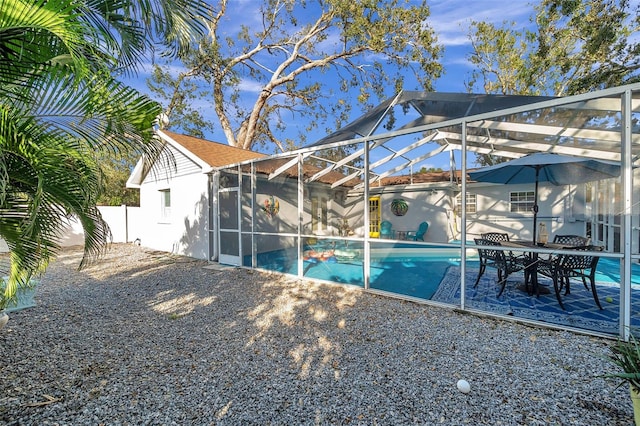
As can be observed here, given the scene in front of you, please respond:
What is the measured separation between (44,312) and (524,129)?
9.25 metres

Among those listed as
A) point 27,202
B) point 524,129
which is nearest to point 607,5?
point 524,129

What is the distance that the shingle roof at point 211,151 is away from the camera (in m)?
10.3

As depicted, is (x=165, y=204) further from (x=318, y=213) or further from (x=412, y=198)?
(x=412, y=198)

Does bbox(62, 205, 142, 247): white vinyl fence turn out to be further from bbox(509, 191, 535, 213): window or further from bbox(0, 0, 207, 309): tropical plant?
bbox(509, 191, 535, 213): window

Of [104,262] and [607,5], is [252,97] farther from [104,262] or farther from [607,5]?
[607,5]

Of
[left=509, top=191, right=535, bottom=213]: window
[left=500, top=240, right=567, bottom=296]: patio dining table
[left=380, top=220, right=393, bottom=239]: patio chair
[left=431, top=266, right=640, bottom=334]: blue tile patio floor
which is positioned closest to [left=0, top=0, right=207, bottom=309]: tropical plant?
[left=431, top=266, right=640, bottom=334]: blue tile patio floor

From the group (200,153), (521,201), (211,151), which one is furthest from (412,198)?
(200,153)

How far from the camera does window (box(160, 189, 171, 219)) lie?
1188 cm

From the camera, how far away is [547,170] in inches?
236

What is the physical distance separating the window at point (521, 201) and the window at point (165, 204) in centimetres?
1568

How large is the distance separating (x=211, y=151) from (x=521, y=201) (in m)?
14.1

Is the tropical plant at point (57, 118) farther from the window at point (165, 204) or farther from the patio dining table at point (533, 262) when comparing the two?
the window at point (165, 204)

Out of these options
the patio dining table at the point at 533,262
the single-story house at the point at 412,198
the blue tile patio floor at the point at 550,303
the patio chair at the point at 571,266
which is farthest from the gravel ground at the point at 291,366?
the patio dining table at the point at 533,262

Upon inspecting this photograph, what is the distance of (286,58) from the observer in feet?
61.8
